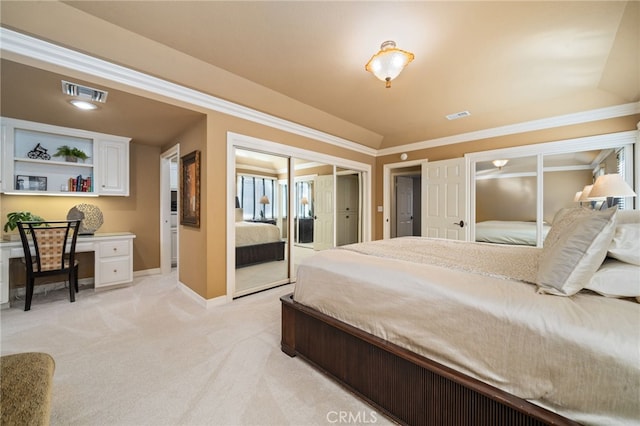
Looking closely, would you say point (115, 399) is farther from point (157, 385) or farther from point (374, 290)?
point (374, 290)

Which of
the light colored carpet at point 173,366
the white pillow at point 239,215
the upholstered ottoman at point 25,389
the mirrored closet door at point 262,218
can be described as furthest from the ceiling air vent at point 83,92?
the upholstered ottoman at point 25,389

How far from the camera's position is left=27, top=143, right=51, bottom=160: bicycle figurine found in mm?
3227

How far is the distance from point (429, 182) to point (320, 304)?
3767mm

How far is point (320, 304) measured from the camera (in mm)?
1703

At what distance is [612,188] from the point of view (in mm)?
2518

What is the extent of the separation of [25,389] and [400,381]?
1.59 metres

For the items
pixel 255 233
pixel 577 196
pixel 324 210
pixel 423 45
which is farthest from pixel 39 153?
pixel 577 196

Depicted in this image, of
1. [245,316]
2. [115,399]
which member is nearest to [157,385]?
[115,399]

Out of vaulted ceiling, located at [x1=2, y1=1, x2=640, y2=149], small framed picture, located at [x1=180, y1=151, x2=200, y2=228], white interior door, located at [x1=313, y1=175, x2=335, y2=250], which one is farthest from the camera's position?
white interior door, located at [x1=313, y1=175, x2=335, y2=250]

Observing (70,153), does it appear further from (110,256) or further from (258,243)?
(258,243)

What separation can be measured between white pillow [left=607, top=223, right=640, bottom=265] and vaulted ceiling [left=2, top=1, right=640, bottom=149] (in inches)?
69.3

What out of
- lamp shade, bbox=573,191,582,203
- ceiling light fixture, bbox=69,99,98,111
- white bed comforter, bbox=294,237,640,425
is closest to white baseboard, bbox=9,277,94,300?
ceiling light fixture, bbox=69,99,98,111

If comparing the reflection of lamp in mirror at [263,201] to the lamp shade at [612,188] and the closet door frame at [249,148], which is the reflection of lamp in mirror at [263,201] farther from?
the lamp shade at [612,188]

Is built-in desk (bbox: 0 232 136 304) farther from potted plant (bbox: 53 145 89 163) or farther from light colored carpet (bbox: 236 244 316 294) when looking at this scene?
light colored carpet (bbox: 236 244 316 294)
